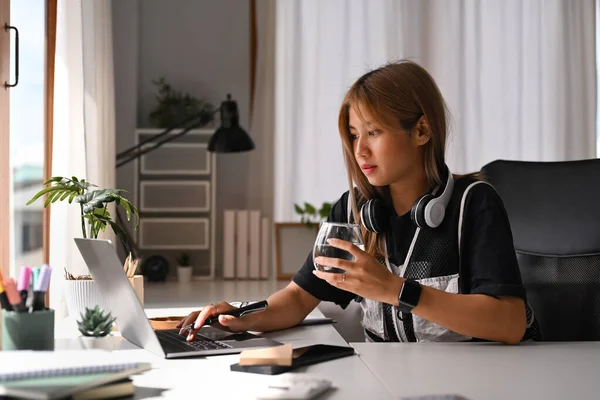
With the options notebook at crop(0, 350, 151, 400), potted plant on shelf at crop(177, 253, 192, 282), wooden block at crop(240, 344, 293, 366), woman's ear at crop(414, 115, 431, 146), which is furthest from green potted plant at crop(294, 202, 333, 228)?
notebook at crop(0, 350, 151, 400)

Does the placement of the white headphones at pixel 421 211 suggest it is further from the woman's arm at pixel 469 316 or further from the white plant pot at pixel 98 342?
the white plant pot at pixel 98 342

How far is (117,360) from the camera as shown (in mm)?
1126

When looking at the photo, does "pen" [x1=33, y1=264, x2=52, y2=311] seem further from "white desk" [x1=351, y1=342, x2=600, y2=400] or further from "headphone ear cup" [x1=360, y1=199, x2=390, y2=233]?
"headphone ear cup" [x1=360, y1=199, x2=390, y2=233]

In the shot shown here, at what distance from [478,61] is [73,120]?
8.37 feet

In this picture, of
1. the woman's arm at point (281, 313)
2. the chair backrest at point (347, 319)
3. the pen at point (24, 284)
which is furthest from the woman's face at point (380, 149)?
the pen at point (24, 284)

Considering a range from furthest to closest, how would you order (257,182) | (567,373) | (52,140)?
(257,182) → (52,140) → (567,373)

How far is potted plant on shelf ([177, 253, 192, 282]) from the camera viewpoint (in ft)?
14.4

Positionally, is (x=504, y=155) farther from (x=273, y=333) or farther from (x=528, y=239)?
(x=273, y=333)

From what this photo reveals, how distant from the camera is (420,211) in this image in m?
1.55

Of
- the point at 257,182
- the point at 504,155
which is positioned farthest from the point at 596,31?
the point at 257,182

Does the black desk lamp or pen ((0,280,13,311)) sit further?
the black desk lamp

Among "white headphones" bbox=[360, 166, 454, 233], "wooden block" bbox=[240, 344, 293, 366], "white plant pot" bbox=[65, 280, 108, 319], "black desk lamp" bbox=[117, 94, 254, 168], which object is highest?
"black desk lamp" bbox=[117, 94, 254, 168]

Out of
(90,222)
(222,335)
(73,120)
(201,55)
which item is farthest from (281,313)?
(201,55)

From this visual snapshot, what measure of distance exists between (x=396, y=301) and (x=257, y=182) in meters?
3.65
